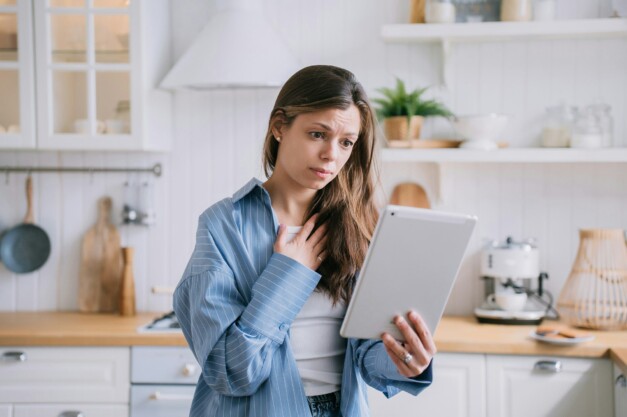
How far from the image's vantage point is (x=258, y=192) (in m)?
1.49

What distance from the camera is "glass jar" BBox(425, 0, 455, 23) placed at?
2.91 m

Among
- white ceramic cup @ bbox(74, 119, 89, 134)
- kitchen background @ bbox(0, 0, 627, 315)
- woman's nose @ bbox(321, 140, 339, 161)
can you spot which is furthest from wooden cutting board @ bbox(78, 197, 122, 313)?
woman's nose @ bbox(321, 140, 339, 161)

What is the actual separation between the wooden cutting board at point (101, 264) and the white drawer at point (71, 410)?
55 centimetres

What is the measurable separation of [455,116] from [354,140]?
1655 millimetres

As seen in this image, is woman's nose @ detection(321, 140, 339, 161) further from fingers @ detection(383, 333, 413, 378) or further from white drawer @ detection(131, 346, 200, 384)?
white drawer @ detection(131, 346, 200, 384)

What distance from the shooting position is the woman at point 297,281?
4.44 feet

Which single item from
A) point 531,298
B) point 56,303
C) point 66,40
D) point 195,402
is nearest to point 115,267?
point 56,303

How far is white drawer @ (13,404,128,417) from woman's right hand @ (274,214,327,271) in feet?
5.13

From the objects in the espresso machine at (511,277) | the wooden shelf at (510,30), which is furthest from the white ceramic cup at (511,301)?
the wooden shelf at (510,30)

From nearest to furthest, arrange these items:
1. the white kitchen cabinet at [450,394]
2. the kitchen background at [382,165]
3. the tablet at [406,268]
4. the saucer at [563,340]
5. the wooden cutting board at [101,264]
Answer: the tablet at [406,268], the saucer at [563,340], the white kitchen cabinet at [450,394], the kitchen background at [382,165], the wooden cutting board at [101,264]

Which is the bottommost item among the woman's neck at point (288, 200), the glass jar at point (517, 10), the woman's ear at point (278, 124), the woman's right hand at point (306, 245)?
the woman's right hand at point (306, 245)

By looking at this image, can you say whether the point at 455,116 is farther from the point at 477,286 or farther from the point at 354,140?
the point at 354,140

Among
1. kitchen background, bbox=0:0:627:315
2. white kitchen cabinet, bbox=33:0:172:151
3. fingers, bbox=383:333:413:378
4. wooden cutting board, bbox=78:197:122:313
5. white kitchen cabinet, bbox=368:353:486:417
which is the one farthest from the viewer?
wooden cutting board, bbox=78:197:122:313

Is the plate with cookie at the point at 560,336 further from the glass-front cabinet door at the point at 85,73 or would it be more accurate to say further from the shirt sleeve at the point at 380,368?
the glass-front cabinet door at the point at 85,73
